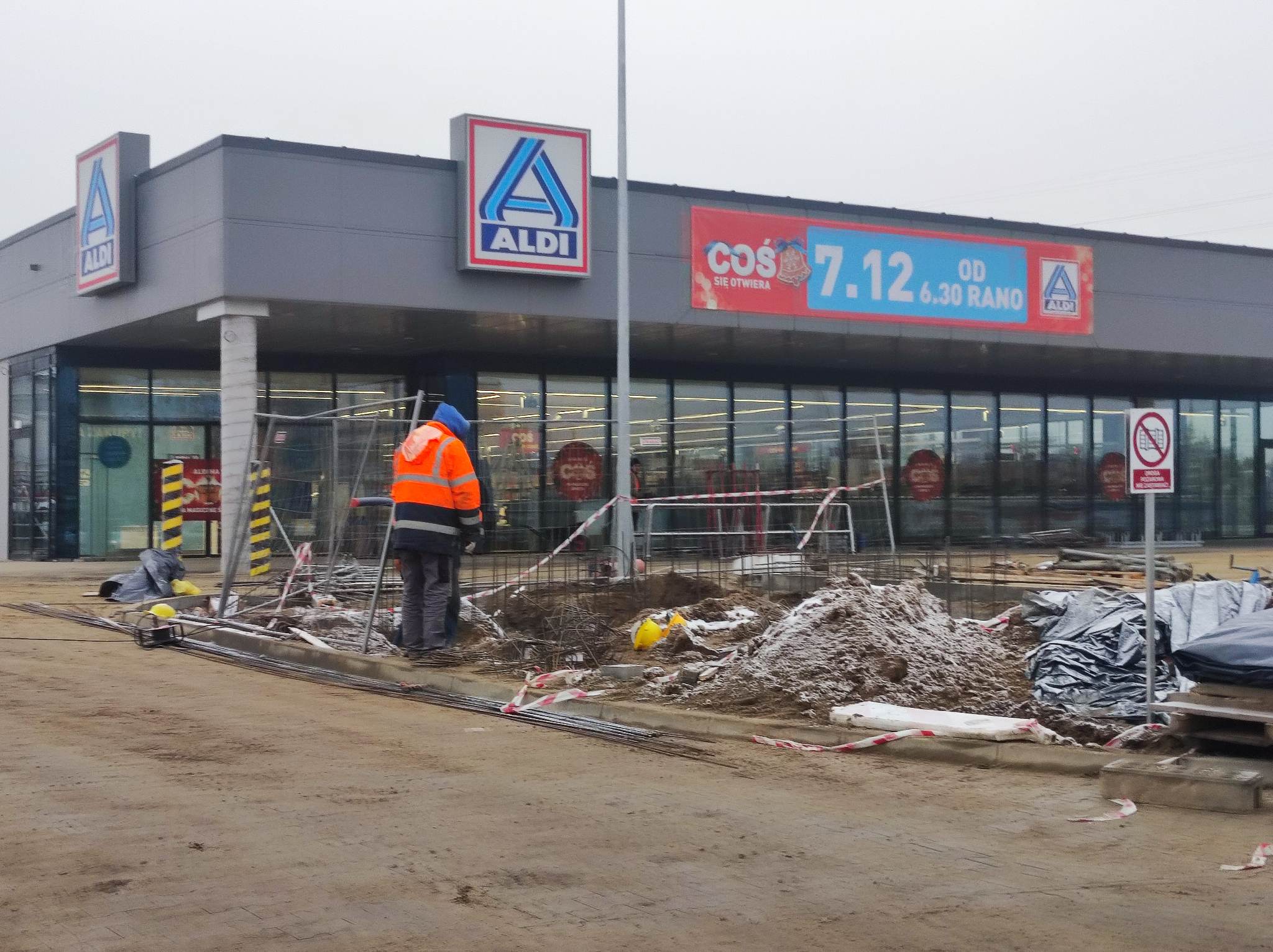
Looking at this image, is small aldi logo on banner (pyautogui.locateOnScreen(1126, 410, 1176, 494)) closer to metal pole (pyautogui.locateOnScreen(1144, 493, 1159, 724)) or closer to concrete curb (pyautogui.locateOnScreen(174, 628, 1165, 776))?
metal pole (pyautogui.locateOnScreen(1144, 493, 1159, 724))

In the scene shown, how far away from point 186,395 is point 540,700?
20.2m

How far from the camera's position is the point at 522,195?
23172 mm

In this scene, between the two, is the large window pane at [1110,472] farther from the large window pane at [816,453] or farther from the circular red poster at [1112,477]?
the large window pane at [816,453]

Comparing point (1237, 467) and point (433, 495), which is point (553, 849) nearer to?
point (433, 495)

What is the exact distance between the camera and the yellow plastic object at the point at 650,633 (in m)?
12.5

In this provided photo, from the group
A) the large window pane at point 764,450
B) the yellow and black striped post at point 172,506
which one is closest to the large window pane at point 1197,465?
the large window pane at point 764,450

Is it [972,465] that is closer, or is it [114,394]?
[114,394]

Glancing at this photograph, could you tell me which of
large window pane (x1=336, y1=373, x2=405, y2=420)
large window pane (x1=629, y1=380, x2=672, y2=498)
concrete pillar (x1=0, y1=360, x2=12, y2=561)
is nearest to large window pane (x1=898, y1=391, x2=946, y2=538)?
large window pane (x1=629, y1=380, x2=672, y2=498)

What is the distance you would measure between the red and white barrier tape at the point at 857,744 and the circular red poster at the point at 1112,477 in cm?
2869

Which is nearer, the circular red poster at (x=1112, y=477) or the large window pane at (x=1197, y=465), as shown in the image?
the circular red poster at (x=1112, y=477)

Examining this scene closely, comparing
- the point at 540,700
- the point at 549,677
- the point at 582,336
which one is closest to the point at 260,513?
the point at 549,677

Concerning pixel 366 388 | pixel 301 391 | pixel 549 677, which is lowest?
pixel 549 677

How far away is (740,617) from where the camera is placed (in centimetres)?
1315

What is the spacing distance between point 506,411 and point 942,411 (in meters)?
10.9
